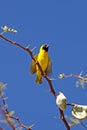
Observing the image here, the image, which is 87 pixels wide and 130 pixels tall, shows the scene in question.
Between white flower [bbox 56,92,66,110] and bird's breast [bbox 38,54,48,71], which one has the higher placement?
bird's breast [bbox 38,54,48,71]

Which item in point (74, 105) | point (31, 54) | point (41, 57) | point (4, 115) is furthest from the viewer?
point (41, 57)

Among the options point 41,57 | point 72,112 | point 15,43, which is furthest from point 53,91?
point 41,57

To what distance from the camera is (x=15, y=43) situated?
1.53m

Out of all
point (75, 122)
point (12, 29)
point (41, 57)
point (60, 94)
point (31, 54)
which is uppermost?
point (41, 57)

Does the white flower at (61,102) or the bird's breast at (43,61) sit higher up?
the bird's breast at (43,61)

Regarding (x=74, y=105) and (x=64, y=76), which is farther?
(x=64, y=76)

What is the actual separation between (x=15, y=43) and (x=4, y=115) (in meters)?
0.34

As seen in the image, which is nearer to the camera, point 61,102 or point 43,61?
point 61,102

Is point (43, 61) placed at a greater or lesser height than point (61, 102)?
greater

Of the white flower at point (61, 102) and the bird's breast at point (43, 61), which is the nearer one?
the white flower at point (61, 102)

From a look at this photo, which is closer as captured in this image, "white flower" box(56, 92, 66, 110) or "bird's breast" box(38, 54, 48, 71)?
"white flower" box(56, 92, 66, 110)

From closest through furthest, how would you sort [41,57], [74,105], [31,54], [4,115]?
[4,115] < [74,105] < [31,54] < [41,57]

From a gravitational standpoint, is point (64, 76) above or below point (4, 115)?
above

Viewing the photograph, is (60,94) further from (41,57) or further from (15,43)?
(41,57)
